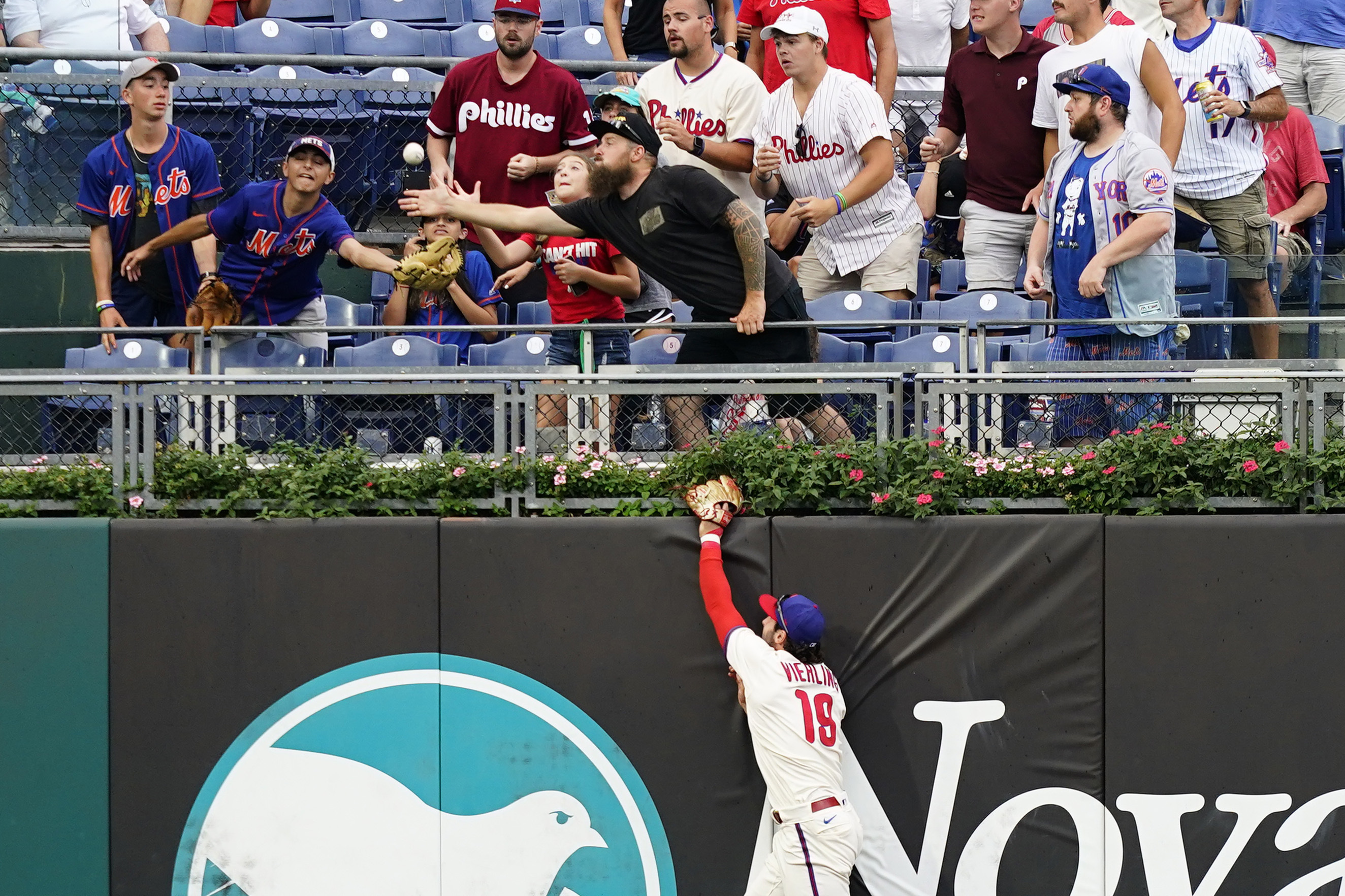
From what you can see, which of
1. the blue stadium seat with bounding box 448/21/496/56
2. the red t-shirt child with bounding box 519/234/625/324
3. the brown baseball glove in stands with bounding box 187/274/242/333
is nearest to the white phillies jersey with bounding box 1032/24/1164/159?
the red t-shirt child with bounding box 519/234/625/324

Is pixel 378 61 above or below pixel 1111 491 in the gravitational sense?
above

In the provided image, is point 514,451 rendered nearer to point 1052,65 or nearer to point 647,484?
point 647,484

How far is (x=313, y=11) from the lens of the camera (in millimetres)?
11273

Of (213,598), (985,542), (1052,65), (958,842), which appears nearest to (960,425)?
(985,542)

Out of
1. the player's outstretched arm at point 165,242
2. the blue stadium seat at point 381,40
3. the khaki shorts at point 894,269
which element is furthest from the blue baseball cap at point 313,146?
the blue stadium seat at point 381,40

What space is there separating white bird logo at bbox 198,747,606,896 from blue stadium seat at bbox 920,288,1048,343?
126 inches

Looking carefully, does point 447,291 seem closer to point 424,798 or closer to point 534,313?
point 534,313

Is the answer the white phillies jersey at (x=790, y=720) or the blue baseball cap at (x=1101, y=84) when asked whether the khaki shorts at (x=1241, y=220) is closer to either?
the blue baseball cap at (x=1101, y=84)

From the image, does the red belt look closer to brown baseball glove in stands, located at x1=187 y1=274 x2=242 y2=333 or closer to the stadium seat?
brown baseball glove in stands, located at x1=187 y1=274 x2=242 y2=333

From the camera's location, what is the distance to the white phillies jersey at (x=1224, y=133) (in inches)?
333

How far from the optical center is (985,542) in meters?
6.20

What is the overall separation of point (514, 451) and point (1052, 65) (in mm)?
3632

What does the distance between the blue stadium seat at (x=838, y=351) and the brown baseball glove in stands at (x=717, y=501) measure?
1.32 m

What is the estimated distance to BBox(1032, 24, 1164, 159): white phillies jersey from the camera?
757 cm
